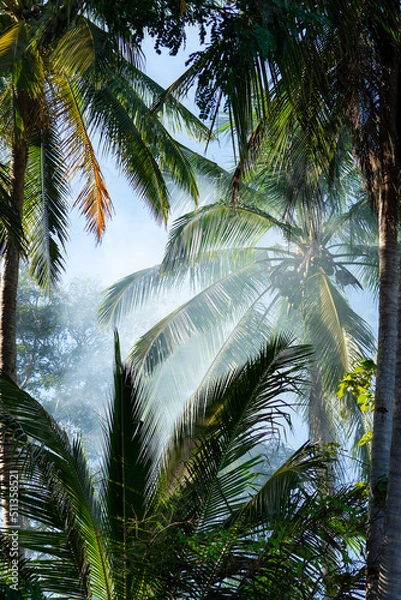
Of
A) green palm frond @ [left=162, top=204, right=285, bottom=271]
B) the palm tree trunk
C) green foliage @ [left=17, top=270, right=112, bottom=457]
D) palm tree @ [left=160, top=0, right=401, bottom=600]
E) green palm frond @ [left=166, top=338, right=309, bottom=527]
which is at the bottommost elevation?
the palm tree trunk

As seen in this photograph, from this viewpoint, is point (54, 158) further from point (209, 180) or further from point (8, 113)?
point (209, 180)

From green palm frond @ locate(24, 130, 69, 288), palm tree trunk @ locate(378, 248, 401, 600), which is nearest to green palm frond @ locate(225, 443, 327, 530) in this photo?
palm tree trunk @ locate(378, 248, 401, 600)

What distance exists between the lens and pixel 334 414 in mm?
13117

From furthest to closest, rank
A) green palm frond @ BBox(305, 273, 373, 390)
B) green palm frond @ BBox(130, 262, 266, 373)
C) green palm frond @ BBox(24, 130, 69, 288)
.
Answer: green palm frond @ BBox(130, 262, 266, 373)
green palm frond @ BBox(305, 273, 373, 390)
green palm frond @ BBox(24, 130, 69, 288)

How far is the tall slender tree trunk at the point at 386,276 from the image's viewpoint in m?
4.80

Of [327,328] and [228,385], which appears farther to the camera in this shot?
[327,328]

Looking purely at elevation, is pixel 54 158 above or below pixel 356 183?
below

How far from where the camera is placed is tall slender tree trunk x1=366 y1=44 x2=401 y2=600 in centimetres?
480

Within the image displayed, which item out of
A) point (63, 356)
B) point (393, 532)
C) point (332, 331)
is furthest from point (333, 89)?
point (63, 356)

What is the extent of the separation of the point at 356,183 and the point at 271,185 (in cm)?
272

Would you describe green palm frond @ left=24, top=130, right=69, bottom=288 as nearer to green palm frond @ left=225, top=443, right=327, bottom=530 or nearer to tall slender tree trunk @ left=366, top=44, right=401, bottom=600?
tall slender tree trunk @ left=366, top=44, right=401, bottom=600

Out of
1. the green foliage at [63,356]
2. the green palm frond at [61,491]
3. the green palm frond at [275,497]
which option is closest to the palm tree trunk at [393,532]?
the green palm frond at [275,497]

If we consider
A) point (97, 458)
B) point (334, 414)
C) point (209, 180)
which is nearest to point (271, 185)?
point (209, 180)

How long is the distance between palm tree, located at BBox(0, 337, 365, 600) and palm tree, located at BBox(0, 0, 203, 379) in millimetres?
2517
